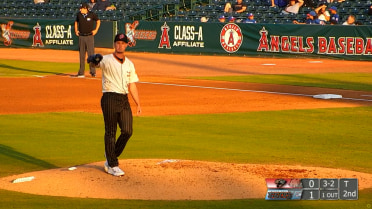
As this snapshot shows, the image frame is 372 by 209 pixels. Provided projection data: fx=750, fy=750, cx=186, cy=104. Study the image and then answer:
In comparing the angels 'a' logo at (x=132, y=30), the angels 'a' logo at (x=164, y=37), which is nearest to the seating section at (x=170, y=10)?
the angels 'a' logo at (x=164, y=37)

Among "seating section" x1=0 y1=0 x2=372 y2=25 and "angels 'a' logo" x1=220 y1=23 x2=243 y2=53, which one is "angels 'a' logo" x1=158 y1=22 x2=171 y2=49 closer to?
"seating section" x1=0 y1=0 x2=372 y2=25

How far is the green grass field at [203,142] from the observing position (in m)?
8.69

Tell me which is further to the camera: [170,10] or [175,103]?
[170,10]

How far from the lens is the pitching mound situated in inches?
356

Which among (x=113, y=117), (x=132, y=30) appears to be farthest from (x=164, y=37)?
(x=113, y=117)

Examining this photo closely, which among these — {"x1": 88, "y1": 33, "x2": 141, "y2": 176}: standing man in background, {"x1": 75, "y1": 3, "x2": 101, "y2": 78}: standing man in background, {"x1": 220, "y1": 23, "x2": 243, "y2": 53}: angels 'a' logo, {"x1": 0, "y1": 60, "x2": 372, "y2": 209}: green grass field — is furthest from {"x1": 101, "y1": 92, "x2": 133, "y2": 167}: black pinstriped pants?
{"x1": 220, "y1": 23, "x2": 243, "y2": 53}: angels 'a' logo

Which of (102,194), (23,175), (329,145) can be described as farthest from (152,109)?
(102,194)

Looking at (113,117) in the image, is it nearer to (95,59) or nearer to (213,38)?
(95,59)

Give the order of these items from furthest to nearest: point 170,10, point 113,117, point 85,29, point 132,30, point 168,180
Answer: point 170,10, point 132,30, point 85,29, point 113,117, point 168,180

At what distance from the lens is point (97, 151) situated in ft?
41.0

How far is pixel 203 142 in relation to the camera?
44.2 feet

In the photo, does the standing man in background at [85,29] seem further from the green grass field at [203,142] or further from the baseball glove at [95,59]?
the baseball glove at [95,59]
